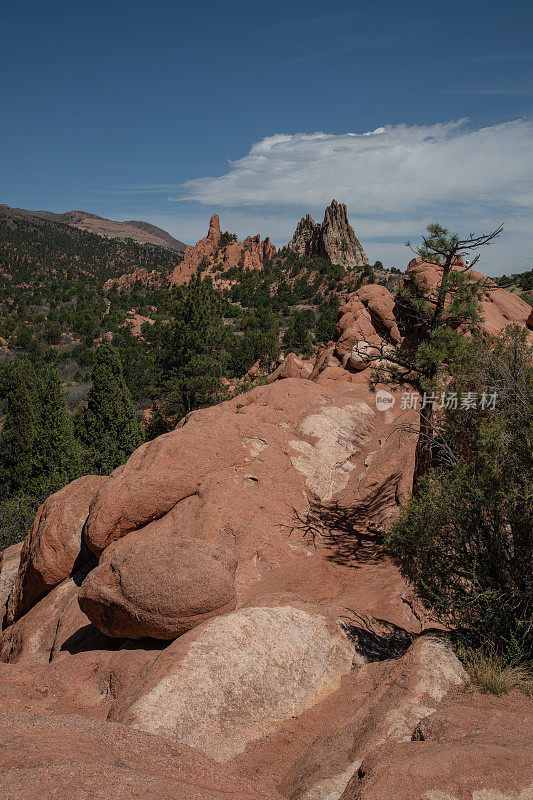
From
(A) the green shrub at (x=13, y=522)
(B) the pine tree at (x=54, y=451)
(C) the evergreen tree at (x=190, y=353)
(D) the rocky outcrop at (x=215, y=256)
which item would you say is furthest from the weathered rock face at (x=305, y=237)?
(A) the green shrub at (x=13, y=522)

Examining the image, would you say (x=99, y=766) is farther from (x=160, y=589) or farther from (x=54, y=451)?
(x=54, y=451)

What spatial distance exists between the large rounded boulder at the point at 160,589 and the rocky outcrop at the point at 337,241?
351 feet

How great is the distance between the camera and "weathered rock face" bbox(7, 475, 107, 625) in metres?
13.8

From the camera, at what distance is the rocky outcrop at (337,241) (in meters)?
113

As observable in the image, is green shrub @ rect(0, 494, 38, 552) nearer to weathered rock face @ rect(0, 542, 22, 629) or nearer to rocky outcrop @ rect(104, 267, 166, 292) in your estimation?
weathered rock face @ rect(0, 542, 22, 629)

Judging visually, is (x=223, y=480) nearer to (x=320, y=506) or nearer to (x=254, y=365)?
(x=320, y=506)

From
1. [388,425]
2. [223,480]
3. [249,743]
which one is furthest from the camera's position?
[388,425]

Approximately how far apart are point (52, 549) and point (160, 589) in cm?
657

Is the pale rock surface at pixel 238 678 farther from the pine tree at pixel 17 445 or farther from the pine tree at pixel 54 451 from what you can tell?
the pine tree at pixel 17 445

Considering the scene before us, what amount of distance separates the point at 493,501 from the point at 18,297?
90699 millimetres

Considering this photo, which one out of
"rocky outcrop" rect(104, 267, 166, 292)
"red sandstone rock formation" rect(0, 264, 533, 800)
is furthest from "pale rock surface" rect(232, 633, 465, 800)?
"rocky outcrop" rect(104, 267, 166, 292)

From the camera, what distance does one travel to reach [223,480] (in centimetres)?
1298

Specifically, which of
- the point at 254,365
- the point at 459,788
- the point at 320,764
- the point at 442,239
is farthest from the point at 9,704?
the point at 254,365

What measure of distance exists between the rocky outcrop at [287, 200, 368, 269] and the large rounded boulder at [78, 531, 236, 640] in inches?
4215
